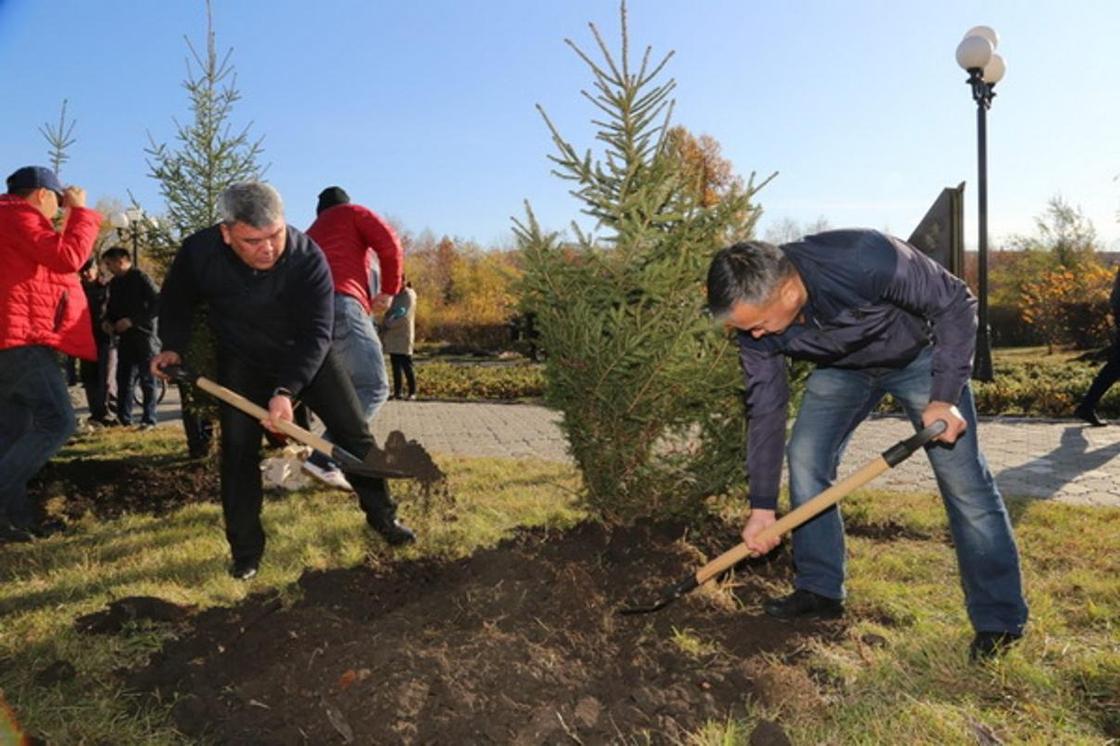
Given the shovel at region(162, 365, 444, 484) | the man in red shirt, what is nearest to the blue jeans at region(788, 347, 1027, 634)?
the shovel at region(162, 365, 444, 484)

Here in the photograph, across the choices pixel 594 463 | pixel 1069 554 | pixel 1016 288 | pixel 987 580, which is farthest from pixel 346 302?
pixel 1016 288

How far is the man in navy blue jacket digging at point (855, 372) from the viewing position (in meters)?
2.81

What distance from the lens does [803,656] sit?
306cm

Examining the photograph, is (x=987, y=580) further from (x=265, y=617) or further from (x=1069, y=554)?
(x=265, y=617)

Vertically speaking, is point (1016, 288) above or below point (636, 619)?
above

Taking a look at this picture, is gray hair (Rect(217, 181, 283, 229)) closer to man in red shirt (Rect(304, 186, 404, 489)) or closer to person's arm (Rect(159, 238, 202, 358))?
person's arm (Rect(159, 238, 202, 358))

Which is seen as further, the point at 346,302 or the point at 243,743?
the point at 346,302

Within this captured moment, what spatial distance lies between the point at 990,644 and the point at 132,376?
9.24m

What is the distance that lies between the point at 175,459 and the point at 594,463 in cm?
467

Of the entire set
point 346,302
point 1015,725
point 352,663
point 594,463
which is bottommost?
point 1015,725

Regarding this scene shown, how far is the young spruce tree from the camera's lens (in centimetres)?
367

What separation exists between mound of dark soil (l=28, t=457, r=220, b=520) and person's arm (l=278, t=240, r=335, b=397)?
2143 mm

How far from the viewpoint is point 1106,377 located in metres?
8.16

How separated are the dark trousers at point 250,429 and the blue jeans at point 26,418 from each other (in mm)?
1402
